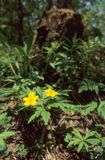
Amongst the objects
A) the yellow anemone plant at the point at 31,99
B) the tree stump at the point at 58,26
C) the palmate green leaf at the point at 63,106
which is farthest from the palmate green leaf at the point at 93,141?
the tree stump at the point at 58,26

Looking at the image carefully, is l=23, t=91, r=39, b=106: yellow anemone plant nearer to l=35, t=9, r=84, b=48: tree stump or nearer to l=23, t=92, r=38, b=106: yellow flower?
l=23, t=92, r=38, b=106: yellow flower

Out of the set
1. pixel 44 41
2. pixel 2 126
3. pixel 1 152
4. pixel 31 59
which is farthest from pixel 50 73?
pixel 1 152

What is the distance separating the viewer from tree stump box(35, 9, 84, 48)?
466 centimetres

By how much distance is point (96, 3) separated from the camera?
39.9 feet

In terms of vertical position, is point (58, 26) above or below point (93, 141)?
above

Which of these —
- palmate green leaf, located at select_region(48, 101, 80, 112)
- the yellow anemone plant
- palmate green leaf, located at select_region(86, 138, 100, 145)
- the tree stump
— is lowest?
palmate green leaf, located at select_region(86, 138, 100, 145)

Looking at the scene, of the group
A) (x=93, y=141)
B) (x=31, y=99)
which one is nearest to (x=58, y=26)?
(x=31, y=99)

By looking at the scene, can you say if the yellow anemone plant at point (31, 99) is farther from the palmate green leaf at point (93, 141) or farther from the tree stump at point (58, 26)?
the tree stump at point (58, 26)

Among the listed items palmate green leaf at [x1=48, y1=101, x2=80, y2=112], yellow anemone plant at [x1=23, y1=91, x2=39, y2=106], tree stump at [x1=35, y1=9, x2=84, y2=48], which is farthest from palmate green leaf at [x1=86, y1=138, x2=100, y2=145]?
tree stump at [x1=35, y1=9, x2=84, y2=48]

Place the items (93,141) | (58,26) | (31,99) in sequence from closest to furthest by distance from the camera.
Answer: (93,141)
(31,99)
(58,26)

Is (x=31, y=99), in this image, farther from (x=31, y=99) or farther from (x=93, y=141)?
(x=93, y=141)

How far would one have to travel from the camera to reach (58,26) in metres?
4.69

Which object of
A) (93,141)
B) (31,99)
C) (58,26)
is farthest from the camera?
(58,26)

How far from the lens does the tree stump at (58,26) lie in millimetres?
4664
